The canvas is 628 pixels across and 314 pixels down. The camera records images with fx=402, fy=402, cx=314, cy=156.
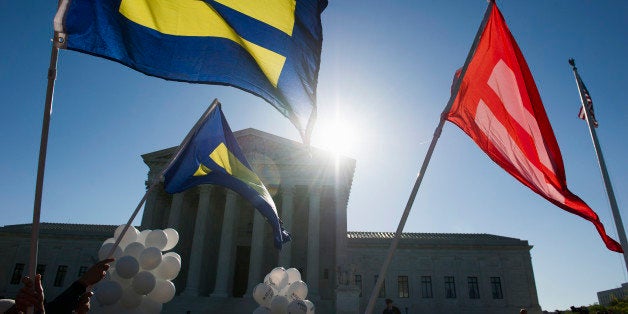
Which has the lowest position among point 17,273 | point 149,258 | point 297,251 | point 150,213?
point 149,258

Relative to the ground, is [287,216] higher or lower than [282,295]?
higher

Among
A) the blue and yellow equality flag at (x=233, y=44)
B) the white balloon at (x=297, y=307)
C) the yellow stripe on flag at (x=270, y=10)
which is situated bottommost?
the white balloon at (x=297, y=307)

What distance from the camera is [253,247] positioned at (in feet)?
98.8

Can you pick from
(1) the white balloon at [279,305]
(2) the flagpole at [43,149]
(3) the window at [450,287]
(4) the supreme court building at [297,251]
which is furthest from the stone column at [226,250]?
(2) the flagpole at [43,149]

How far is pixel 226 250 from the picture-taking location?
98.3 feet

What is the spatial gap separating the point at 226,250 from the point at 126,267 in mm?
22500

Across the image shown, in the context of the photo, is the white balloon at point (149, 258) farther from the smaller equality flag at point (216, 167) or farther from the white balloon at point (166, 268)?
the smaller equality flag at point (216, 167)

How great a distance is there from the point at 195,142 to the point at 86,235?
41.6m

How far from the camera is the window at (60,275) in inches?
1622

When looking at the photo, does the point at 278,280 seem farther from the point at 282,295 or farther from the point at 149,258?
the point at 149,258

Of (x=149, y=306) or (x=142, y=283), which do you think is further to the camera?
(x=149, y=306)

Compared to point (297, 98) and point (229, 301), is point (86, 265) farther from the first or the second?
point (297, 98)

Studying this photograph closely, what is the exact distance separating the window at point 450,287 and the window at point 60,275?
3909cm

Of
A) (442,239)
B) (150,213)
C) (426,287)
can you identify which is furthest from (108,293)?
(442,239)
